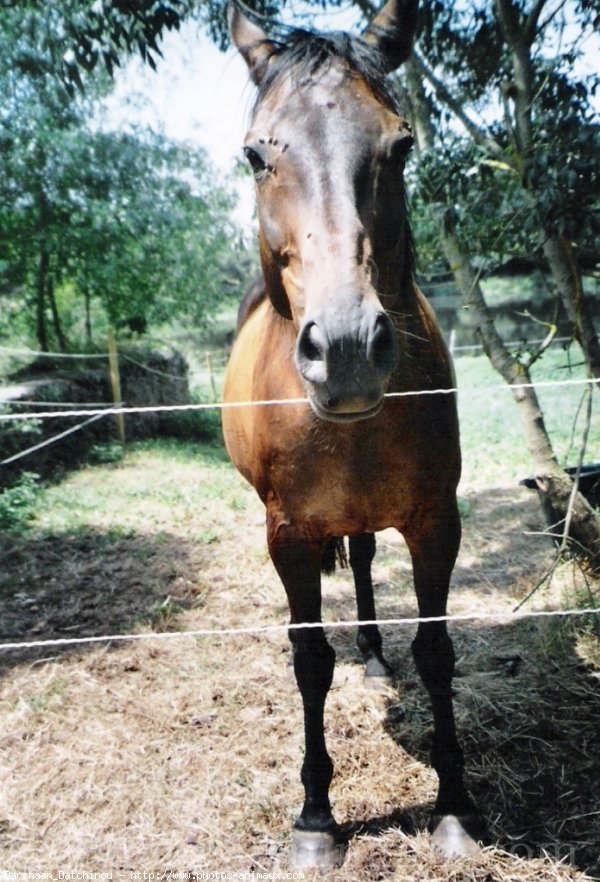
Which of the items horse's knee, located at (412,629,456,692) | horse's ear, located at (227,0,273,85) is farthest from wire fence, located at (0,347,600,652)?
horse's ear, located at (227,0,273,85)

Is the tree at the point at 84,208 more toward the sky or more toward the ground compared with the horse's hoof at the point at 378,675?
more toward the sky

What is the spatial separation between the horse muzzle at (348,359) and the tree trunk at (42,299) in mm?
Answer: 9316

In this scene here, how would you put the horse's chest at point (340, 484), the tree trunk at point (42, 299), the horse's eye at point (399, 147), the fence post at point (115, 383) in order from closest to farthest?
the horse's eye at point (399, 147) < the horse's chest at point (340, 484) < the fence post at point (115, 383) < the tree trunk at point (42, 299)

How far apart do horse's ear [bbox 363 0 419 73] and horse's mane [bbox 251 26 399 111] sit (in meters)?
0.15

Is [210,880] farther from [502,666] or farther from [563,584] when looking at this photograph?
[563,584]

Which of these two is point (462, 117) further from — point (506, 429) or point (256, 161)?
point (506, 429)

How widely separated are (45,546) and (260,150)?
4505 millimetres

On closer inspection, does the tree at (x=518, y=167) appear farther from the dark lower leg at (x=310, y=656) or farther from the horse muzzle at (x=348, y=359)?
the horse muzzle at (x=348, y=359)

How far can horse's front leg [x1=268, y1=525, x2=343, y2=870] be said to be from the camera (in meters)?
2.09

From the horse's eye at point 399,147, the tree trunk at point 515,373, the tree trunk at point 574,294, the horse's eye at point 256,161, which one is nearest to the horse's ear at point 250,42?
the horse's eye at point 256,161

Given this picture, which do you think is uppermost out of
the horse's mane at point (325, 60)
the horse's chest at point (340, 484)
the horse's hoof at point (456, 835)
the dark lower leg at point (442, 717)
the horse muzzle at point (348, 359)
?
the horse's mane at point (325, 60)

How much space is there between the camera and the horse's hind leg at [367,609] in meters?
3.17

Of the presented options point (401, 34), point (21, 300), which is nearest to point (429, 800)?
point (401, 34)

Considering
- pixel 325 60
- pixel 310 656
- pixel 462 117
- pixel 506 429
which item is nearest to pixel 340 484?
pixel 310 656
